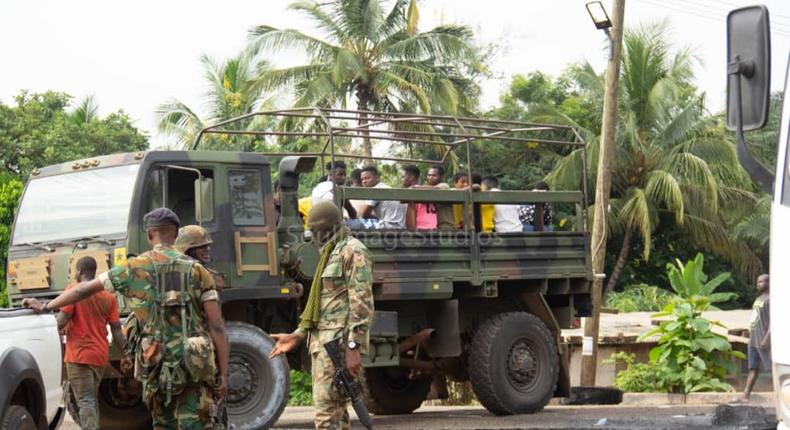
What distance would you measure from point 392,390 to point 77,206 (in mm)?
4407

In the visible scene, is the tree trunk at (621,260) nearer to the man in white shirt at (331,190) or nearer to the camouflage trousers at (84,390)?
the man in white shirt at (331,190)

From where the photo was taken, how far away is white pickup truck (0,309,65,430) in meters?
6.52

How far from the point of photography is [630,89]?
3164 centimetres

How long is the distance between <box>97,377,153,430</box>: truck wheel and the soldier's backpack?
4271 mm

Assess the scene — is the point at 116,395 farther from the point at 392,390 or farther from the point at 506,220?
the point at 506,220

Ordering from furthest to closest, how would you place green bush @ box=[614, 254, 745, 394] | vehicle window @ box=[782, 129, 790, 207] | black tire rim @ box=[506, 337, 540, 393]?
green bush @ box=[614, 254, 745, 394]
black tire rim @ box=[506, 337, 540, 393]
vehicle window @ box=[782, 129, 790, 207]

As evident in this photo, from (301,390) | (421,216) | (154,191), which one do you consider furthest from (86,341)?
(301,390)

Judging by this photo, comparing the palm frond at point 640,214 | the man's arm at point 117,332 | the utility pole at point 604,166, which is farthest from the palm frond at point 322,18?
the man's arm at point 117,332

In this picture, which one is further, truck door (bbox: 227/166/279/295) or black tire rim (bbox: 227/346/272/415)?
truck door (bbox: 227/166/279/295)

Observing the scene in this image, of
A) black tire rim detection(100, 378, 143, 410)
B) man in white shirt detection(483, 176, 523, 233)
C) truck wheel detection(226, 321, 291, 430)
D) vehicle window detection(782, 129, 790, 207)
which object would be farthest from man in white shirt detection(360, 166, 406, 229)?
vehicle window detection(782, 129, 790, 207)

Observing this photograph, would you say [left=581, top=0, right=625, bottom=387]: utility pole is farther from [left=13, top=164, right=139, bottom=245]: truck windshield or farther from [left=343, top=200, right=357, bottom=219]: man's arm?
[left=13, top=164, right=139, bottom=245]: truck windshield

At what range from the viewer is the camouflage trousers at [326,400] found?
Answer: 7.20 m

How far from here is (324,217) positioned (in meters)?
7.33

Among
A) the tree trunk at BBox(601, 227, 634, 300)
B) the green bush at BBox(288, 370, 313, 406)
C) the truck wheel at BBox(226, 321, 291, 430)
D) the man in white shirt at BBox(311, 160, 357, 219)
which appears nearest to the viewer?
the truck wheel at BBox(226, 321, 291, 430)
